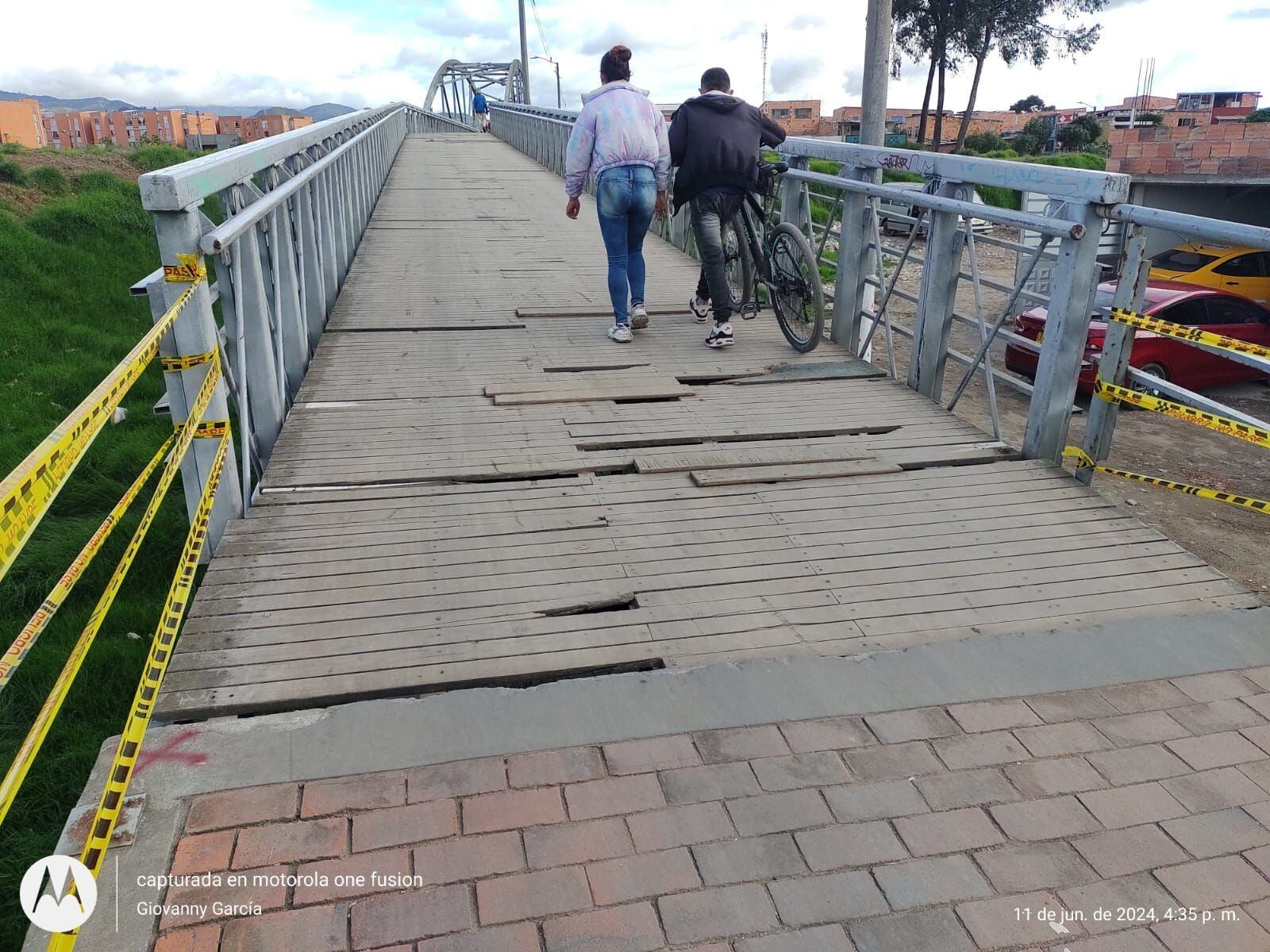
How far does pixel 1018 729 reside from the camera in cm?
Answer: 270

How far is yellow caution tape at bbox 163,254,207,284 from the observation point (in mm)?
3375

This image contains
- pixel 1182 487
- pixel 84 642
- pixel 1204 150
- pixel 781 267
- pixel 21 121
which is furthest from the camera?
pixel 21 121

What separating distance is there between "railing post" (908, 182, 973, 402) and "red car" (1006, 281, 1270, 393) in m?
7.30

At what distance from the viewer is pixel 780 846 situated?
7.47 feet

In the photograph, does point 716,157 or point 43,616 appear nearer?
point 43,616

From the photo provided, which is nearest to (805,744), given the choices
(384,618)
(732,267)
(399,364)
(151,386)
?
(384,618)

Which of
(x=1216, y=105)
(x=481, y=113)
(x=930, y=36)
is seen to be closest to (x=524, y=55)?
(x=481, y=113)

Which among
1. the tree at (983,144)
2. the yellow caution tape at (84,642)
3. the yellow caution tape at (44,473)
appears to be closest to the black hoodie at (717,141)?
the yellow caution tape at (84,642)

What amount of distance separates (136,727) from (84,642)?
31 centimetres

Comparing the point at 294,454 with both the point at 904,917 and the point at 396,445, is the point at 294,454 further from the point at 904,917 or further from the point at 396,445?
the point at 904,917

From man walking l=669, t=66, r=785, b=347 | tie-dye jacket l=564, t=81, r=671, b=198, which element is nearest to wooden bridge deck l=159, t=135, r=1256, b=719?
man walking l=669, t=66, r=785, b=347

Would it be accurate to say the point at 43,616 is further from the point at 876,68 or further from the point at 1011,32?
the point at 1011,32

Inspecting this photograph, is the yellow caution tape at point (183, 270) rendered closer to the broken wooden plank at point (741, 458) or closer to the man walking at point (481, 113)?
the broken wooden plank at point (741, 458)

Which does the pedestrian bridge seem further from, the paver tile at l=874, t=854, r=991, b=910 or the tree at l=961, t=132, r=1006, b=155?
the tree at l=961, t=132, r=1006, b=155
